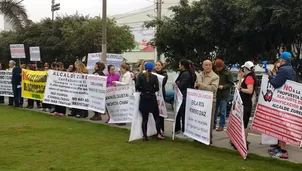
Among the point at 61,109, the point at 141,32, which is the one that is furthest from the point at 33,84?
the point at 141,32

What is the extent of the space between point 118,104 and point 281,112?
492 cm

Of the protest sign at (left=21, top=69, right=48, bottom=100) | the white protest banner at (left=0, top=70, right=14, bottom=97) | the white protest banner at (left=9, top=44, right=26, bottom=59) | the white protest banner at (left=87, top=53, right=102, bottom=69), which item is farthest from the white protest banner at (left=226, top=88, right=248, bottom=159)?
A: the white protest banner at (left=9, top=44, right=26, bottom=59)

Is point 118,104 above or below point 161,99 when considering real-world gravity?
below

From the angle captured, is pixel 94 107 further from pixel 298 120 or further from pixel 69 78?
pixel 298 120

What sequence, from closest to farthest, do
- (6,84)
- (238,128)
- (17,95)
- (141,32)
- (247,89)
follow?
(238,128) < (247,89) < (17,95) < (6,84) < (141,32)

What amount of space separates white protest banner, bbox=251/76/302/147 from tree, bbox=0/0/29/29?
18547 mm

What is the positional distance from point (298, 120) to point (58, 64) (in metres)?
9.24

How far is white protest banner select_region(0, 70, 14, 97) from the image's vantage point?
16062 mm

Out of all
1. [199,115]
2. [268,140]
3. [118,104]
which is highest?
[199,115]

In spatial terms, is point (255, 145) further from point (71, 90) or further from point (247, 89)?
point (71, 90)

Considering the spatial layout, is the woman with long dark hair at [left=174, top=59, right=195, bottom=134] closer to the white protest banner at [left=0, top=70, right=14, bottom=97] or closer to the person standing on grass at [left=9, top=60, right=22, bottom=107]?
the person standing on grass at [left=9, top=60, right=22, bottom=107]

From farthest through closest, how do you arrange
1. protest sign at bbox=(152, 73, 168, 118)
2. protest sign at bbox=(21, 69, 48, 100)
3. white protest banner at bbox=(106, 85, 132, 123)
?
1. protest sign at bbox=(21, 69, 48, 100)
2. white protest banner at bbox=(106, 85, 132, 123)
3. protest sign at bbox=(152, 73, 168, 118)

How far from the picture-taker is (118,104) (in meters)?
10.9

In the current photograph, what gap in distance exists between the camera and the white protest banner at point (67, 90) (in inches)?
491
